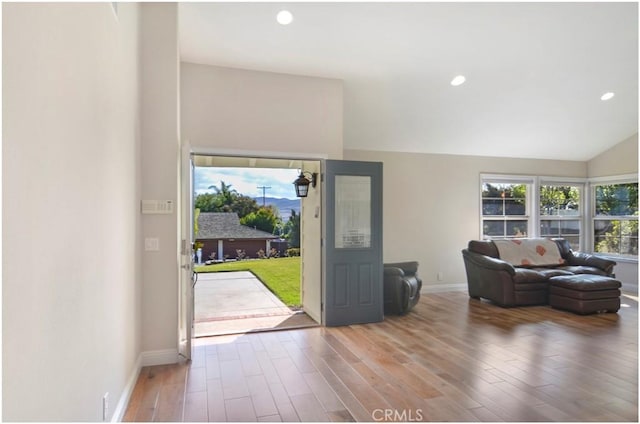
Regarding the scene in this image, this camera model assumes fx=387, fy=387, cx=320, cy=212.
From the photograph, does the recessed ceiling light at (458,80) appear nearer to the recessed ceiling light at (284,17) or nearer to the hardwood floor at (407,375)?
the recessed ceiling light at (284,17)

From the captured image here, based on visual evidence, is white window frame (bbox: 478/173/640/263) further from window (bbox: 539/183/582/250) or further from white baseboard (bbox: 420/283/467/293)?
white baseboard (bbox: 420/283/467/293)

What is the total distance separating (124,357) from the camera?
2.74m

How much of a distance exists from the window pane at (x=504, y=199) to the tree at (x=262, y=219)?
5.99 m

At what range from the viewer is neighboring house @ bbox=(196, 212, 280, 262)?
11.0m

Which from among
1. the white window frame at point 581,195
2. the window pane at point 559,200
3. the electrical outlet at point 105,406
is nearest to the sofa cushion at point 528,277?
the white window frame at point 581,195

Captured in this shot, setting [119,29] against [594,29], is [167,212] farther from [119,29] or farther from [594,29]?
[594,29]

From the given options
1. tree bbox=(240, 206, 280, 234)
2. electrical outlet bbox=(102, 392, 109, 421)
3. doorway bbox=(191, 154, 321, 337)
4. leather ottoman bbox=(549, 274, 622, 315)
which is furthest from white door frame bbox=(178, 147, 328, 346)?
tree bbox=(240, 206, 280, 234)

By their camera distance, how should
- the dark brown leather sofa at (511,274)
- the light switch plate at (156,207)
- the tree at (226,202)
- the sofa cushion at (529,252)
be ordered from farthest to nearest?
the tree at (226,202) < the sofa cushion at (529,252) < the dark brown leather sofa at (511,274) < the light switch plate at (156,207)

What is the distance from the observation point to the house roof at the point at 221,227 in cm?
1098

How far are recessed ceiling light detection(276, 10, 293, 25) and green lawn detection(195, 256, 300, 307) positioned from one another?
3.96 metres

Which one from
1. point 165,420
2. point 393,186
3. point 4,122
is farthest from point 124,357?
point 393,186

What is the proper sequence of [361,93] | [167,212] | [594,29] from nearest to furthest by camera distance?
[167,212] < [594,29] < [361,93]

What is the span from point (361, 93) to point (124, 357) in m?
4.13

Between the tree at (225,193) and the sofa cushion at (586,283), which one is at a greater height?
the tree at (225,193)
